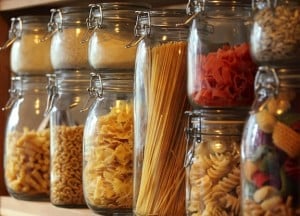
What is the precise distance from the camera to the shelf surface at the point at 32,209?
1192mm

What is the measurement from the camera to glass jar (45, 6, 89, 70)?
4.06ft

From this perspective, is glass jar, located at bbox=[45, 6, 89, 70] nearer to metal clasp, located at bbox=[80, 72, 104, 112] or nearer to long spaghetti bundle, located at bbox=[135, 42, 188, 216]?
metal clasp, located at bbox=[80, 72, 104, 112]

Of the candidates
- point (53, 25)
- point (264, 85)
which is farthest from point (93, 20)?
point (264, 85)

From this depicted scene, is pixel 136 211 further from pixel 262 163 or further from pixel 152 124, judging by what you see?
pixel 262 163

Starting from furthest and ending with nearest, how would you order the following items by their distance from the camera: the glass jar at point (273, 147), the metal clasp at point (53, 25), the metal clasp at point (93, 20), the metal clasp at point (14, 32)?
the metal clasp at point (14, 32) → the metal clasp at point (53, 25) → the metal clasp at point (93, 20) → the glass jar at point (273, 147)

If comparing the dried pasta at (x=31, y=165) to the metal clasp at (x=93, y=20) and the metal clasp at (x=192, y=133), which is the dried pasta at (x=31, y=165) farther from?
the metal clasp at (x=192, y=133)

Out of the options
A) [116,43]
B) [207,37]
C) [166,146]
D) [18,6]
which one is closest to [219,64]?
[207,37]

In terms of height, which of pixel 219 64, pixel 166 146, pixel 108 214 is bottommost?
pixel 108 214

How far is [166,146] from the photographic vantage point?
1.01 meters

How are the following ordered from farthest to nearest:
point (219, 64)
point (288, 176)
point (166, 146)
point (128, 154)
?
point (128, 154) < point (166, 146) < point (219, 64) < point (288, 176)

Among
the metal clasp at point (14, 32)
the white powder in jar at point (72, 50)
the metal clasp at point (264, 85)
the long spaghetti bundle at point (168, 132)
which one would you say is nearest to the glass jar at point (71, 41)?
the white powder in jar at point (72, 50)

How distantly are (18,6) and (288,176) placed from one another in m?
0.70

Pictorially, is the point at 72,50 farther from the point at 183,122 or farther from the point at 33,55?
the point at 183,122

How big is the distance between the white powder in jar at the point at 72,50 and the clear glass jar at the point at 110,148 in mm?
78
